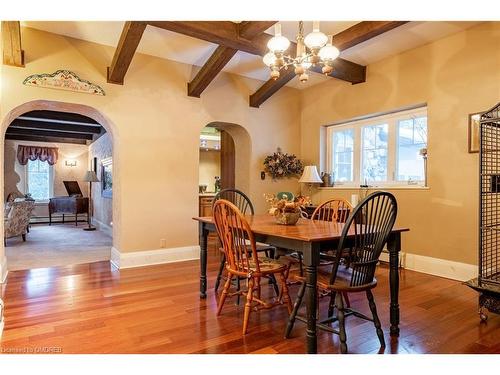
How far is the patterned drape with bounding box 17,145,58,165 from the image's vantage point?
9.12 meters

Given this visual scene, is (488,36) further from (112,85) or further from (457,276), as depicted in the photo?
(112,85)

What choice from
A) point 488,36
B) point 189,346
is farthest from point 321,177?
point 189,346

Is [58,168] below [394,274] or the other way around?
the other way around

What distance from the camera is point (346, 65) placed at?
15.0ft

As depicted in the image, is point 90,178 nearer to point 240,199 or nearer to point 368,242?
point 240,199

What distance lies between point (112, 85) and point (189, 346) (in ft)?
11.1

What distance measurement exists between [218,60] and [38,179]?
26.6 ft

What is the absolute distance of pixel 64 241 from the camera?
620cm

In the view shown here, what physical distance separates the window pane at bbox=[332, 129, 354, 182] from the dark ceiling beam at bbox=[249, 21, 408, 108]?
2.88 feet

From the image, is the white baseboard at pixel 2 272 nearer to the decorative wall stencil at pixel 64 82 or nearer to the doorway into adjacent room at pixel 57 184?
the doorway into adjacent room at pixel 57 184

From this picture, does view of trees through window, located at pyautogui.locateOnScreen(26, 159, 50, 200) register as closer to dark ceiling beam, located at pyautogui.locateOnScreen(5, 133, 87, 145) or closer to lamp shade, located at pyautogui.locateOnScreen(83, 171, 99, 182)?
dark ceiling beam, located at pyautogui.locateOnScreen(5, 133, 87, 145)

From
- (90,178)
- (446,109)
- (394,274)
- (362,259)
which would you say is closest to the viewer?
(362,259)

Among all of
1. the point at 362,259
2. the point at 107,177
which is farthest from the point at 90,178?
the point at 362,259
